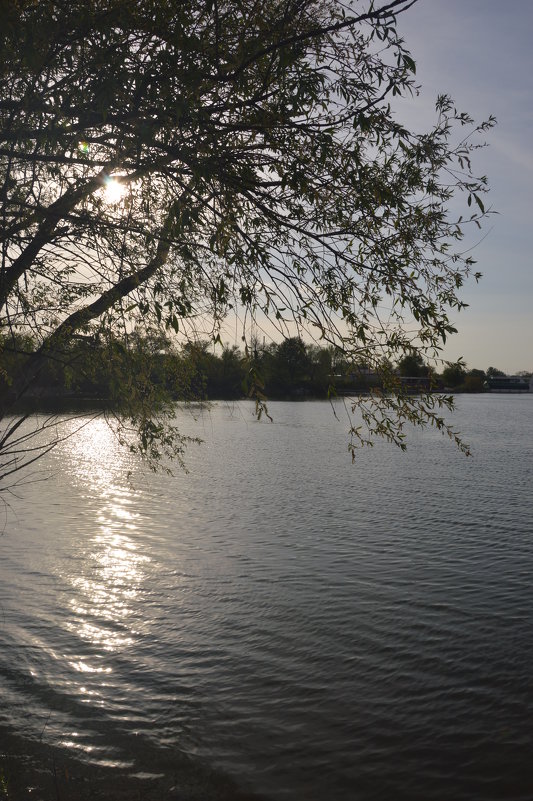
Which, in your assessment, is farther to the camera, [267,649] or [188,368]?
[267,649]

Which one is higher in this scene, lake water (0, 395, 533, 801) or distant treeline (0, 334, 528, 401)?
distant treeline (0, 334, 528, 401)

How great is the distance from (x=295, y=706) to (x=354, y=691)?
1.05 metres

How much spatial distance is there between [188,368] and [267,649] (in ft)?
16.3

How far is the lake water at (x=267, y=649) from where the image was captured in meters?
A: 8.37

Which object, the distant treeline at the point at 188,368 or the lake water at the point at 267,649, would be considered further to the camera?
the lake water at the point at 267,649

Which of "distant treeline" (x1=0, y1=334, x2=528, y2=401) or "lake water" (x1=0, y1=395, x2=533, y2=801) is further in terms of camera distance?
"lake water" (x1=0, y1=395, x2=533, y2=801)

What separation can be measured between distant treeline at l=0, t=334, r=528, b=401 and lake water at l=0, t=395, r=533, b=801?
1434mm

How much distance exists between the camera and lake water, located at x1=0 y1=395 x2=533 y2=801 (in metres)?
8.37

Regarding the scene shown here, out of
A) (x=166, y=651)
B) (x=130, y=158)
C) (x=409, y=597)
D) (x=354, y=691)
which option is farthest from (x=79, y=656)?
(x=130, y=158)

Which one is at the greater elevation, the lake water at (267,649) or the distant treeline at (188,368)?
the distant treeline at (188,368)

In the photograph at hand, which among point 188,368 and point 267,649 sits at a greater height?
point 188,368

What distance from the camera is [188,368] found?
11.7 m

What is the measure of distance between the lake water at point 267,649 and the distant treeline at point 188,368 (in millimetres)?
1434

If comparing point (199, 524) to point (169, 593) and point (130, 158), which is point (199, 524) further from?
point (130, 158)
